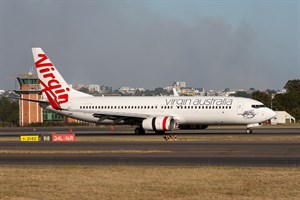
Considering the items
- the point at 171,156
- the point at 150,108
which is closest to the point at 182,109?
the point at 150,108

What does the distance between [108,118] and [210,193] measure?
1849 inches

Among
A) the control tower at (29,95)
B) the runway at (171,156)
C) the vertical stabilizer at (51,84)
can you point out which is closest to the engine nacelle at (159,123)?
the vertical stabilizer at (51,84)

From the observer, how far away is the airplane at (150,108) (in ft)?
215

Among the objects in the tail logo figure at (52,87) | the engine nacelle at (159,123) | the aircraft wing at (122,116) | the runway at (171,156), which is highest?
the tail logo figure at (52,87)

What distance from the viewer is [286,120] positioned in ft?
432

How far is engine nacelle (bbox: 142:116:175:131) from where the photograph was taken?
2551 inches

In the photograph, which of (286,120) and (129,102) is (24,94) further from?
(129,102)

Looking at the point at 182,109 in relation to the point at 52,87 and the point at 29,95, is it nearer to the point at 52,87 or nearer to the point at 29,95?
the point at 52,87

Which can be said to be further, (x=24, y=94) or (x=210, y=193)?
(x=24, y=94)

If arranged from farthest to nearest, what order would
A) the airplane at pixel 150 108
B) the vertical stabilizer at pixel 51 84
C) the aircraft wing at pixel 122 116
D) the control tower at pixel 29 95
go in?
the control tower at pixel 29 95 < the vertical stabilizer at pixel 51 84 < the aircraft wing at pixel 122 116 < the airplane at pixel 150 108

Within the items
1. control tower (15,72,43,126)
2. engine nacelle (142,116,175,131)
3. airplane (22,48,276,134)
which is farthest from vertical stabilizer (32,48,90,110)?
control tower (15,72,43,126)

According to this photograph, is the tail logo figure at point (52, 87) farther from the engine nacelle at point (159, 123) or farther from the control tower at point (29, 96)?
the control tower at point (29, 96)

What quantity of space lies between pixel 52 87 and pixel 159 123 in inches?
524

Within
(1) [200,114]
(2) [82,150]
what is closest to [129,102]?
(1) [200,114]
